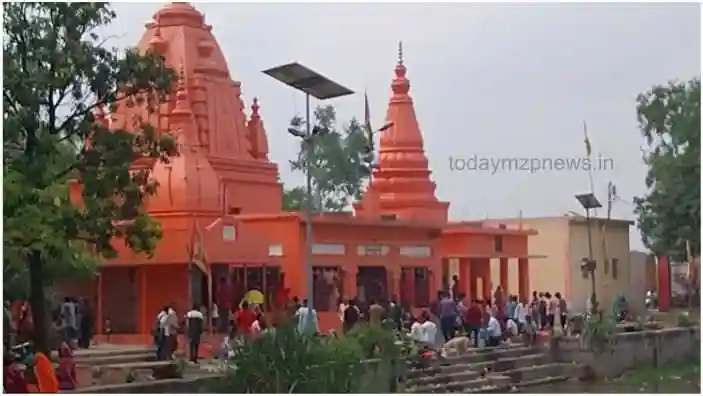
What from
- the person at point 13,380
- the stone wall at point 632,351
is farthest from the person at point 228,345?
the stone wall at point 632,351

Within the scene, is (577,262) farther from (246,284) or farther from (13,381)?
(13,381)

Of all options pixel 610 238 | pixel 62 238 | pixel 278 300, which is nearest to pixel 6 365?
pixel 62 238

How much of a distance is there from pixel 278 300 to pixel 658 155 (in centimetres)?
479

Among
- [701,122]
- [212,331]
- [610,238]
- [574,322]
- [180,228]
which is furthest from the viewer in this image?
[610,238]

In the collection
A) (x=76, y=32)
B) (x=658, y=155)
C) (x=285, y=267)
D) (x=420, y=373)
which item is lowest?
(x=420, y=373)

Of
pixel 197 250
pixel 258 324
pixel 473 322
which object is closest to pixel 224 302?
pixel 197 250

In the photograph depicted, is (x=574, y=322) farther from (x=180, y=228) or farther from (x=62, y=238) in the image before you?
(x=62, y=238)

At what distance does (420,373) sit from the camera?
1388 centimetres

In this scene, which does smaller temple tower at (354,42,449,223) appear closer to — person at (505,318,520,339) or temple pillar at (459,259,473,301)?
temple pillar at (459,259,473,301)

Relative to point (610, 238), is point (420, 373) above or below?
below

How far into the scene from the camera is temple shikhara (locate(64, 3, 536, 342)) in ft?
49.8

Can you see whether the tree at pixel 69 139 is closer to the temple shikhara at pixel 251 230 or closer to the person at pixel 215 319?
the temple shikhara at pixel 251 230

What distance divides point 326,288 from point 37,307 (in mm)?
4751

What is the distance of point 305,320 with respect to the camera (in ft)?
43.2
